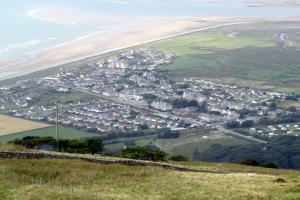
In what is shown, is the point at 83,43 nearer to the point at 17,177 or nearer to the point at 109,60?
the point at 109,60

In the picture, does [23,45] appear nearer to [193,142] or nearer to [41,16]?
[41,16]

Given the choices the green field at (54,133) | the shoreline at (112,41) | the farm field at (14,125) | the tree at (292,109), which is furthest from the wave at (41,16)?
the green field at (54,133)

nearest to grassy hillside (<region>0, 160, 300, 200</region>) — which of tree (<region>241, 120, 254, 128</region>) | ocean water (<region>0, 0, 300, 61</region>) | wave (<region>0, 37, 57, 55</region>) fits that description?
tree (<region>241, 120, 254, 128</region>)

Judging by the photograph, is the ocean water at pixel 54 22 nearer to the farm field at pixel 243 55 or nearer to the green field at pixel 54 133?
the farm field at pixel 243 55

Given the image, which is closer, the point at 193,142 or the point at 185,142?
the point at 185,142

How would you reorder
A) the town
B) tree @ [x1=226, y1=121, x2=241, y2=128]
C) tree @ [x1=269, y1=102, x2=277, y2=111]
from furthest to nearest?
tree @ [x1=269, y1=102, x2=277, y2=111], tree @ [x1=226, y1=121, x2=241, y2=128], the town

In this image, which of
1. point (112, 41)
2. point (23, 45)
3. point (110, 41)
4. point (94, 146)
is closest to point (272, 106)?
point (94, 146)

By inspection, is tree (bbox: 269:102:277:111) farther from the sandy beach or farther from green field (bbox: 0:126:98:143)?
the sandy beach
